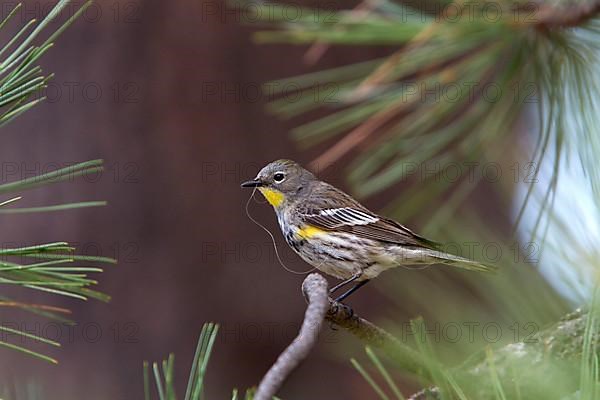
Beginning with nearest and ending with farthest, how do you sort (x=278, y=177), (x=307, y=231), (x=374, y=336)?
(x=374, y=336) → (x=307, y=231) → (x=278, y=177)

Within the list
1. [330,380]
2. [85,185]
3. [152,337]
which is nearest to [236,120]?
[85,185]

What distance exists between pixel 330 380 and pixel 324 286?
319 cm

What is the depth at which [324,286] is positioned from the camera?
1.31 metres

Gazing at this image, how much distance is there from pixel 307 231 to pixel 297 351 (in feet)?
6.03

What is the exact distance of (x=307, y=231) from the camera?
2.79m

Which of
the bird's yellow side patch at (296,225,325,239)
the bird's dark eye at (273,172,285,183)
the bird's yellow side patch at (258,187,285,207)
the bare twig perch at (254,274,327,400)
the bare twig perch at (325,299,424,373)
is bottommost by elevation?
the bare twig perch at (325,299,424,373)

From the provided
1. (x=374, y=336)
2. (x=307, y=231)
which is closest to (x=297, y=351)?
(x=374, y=336)

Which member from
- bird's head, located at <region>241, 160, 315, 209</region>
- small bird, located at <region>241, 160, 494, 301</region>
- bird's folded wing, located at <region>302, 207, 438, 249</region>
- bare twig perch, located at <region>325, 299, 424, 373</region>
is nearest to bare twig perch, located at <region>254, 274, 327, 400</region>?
bare twig perch, located at <region>325, 299, 424, 373</region>

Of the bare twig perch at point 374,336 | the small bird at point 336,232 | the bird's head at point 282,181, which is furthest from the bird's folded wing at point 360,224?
the bare twig perch at point 374,336

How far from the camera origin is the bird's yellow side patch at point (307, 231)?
2.77 meters

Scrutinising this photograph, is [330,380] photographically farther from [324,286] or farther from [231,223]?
[324,286]

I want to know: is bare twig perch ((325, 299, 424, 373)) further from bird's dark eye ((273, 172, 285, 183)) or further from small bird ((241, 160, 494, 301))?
bird's dark eye ((273, 172, 285, 183))

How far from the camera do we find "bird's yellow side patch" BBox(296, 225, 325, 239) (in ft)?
9.10

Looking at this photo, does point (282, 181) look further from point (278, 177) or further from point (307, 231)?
point (307, 231)
